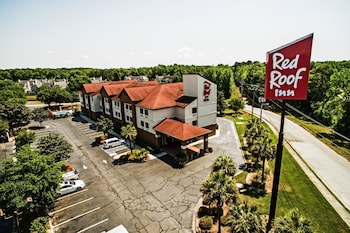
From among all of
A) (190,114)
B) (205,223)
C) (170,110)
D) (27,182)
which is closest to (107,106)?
(170,110)

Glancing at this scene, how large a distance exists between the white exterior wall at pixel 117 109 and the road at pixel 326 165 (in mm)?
36024

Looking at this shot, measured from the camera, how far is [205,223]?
18.7 metres

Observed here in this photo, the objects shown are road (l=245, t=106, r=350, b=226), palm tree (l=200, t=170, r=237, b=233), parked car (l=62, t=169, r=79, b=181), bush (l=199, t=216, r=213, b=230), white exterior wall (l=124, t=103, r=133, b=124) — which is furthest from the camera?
white exterior wall (l=124, t=103, r=133, b=124)

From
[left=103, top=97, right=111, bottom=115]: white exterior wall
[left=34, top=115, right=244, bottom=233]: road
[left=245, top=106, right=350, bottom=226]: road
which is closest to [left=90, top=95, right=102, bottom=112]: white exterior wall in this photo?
[left=103, top=97, right=111, bottom=115]: white exterior wall

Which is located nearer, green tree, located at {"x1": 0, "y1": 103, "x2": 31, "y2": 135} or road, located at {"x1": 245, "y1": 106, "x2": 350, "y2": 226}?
road, located at {"x1": 245, "y1": 106, "x2": 350, "y2": 226}

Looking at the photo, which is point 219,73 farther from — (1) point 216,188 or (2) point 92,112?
(1) point 216,188

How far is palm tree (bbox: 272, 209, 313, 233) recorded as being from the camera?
11062 millimetres

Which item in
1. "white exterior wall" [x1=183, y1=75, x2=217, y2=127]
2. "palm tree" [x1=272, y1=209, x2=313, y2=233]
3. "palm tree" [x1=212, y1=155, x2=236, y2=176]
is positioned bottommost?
"palm tree" [x1=212, y1=155, x2=236, y2=176]

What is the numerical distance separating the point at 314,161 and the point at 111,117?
42.2 m

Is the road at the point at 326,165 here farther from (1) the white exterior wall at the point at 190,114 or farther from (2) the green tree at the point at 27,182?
(2) the green tree at the point at 27,182

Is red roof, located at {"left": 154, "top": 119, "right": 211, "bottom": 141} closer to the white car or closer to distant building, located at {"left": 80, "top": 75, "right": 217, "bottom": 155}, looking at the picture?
distant building, located at {"left": 80, "top": 75, "right": 217, "bottom": 155}

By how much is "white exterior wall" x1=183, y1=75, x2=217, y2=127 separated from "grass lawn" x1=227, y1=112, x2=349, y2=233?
15803 mm

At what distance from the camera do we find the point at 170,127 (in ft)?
118

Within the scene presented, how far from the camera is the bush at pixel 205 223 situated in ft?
60.9
